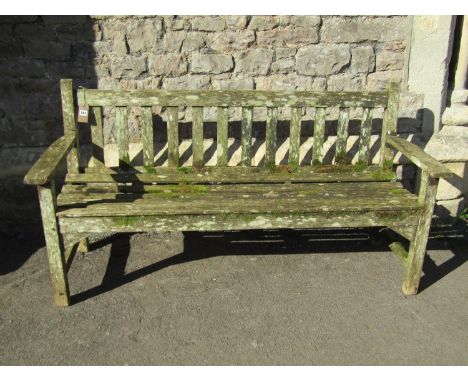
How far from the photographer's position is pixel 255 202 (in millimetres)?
2641

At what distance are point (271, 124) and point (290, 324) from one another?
1.45 m

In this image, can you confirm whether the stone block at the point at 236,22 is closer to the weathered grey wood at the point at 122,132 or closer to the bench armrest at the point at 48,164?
the weathered grey wood at the point at 122,132

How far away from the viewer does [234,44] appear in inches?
132

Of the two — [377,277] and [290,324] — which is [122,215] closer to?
[290,324]

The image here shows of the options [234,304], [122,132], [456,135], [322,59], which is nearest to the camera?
[234,304]

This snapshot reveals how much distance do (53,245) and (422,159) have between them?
2281mm

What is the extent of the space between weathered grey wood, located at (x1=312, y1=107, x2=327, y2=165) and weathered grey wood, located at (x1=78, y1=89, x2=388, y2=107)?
0.21 ft

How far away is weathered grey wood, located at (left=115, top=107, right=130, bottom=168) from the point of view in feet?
10.0

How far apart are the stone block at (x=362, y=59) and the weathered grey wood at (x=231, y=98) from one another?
43 centimetres

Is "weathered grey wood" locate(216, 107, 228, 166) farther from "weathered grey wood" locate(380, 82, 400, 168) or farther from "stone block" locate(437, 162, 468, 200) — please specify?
"stone block" locate(437, 162, 468, 200)

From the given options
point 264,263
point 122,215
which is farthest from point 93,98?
point 264,263

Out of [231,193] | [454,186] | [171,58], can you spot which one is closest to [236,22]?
[171,58]

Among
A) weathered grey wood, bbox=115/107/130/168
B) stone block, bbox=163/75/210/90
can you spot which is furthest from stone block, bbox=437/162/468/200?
weathered grey wood, bbox=115/107/130/168

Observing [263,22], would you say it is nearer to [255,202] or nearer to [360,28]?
[360,28]
